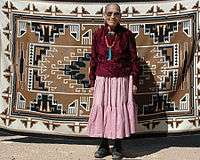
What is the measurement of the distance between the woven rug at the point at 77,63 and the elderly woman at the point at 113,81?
477mm

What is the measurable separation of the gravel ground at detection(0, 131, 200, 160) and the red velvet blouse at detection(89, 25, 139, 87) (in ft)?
2.95

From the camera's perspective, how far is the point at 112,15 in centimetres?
532

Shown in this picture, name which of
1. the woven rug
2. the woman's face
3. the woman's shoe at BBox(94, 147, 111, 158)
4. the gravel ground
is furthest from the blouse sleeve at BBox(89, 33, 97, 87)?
the gravel ground

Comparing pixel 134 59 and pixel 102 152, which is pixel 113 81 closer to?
pixel 134 59

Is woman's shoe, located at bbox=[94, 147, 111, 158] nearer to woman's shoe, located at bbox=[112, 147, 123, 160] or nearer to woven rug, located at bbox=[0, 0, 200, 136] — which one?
woman's shoe, located at bbox=[112, 147, 123, 160]

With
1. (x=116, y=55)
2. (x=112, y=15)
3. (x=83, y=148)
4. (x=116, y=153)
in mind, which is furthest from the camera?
(x=83, y=148)

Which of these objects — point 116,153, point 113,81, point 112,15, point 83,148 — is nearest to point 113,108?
point 113,81

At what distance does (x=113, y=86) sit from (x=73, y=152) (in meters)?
0.92

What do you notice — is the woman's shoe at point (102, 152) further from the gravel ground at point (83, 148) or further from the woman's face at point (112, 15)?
the woman's face at point (112, 15)

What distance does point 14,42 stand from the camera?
19.8 ft

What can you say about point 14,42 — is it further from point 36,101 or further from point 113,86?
point 113,86

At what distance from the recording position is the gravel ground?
5738 millimetres

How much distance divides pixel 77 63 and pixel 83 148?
961 millimetres

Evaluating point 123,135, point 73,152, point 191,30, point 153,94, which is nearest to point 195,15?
point 191,30
